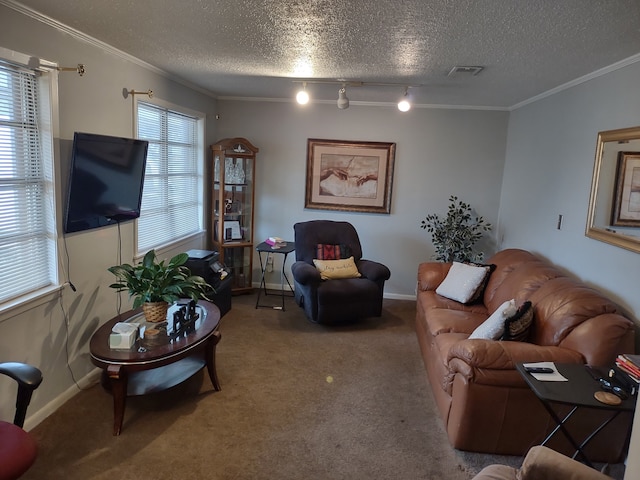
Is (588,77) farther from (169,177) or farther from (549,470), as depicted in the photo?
(169,177)

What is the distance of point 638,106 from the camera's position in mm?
2631

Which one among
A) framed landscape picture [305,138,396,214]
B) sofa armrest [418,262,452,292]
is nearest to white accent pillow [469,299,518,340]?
sofa armrest [418,262,452,292]

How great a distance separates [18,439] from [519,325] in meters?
2.62

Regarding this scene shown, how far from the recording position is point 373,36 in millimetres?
Result: 2457

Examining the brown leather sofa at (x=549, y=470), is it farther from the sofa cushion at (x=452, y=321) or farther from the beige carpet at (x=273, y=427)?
the sofa cushion at (x=452, y=321)

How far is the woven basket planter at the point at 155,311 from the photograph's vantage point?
2.79 meters

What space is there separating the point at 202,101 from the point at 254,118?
670 mm

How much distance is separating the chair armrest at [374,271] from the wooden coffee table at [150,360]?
1793 millimetres

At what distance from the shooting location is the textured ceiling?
2029mm

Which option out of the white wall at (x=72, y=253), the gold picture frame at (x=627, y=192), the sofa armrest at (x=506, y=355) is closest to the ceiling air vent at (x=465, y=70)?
the gold picture frame at (x=627, y=192)

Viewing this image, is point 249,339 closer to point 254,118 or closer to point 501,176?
point 254,118

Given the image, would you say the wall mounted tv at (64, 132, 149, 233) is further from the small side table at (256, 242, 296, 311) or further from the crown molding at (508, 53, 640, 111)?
the crown molding at (508, 53, 640, 111)

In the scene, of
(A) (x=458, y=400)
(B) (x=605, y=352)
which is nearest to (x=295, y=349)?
(A) (x=458, y=400)

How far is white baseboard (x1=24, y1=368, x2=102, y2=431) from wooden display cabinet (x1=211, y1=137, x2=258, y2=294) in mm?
2131
